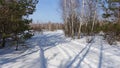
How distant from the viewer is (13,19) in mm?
15930

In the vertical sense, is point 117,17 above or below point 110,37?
above

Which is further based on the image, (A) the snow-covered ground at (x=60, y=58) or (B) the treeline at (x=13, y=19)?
(B) the treeline at (x=13, y=19)

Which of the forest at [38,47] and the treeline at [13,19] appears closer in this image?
the forest at [38,47]

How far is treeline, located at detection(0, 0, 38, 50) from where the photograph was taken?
15.9 m

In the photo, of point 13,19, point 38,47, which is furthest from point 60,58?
point 38,47

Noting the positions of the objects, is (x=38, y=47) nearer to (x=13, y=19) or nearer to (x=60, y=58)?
(x=13, y=19)

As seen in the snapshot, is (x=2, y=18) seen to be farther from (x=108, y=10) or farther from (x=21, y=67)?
(x=108, y=10)

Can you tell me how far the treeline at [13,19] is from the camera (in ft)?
52.1

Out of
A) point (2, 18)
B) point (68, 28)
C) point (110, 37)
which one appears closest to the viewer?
point (2, 18)

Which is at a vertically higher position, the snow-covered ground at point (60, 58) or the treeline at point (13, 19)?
the treeline at point (13, 19)

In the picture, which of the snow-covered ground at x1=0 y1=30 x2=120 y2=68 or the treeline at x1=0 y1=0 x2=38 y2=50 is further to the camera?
the treeline at x1=0 y1=0 x2=38 y2=50

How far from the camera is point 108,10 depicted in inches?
868

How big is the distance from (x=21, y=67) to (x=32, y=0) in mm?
10224

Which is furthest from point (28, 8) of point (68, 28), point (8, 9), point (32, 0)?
point (68, 28)
